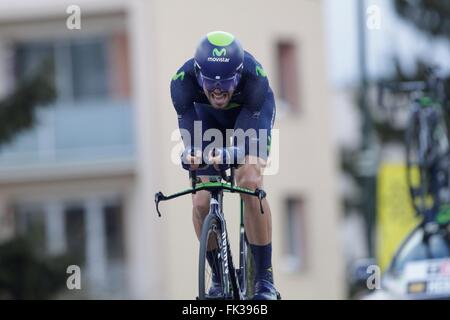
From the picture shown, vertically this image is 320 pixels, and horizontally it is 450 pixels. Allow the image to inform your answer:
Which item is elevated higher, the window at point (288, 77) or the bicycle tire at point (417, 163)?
the window at point (288, 77)

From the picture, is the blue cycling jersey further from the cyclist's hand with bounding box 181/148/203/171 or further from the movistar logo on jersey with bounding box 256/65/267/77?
the cyclist's hand with bounding box 181/148/203/171

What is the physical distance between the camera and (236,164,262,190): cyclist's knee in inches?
322

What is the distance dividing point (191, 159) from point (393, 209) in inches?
542

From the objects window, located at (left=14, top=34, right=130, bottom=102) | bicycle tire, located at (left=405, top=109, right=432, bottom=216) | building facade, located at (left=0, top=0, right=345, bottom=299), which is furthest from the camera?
window, located at (left=14, top=34, right=130, bottom=102)

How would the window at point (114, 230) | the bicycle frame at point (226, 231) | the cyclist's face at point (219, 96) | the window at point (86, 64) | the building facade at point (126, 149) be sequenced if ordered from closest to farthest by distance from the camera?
the cyclist's face at point (219, 96)
the bicycle frame at point (226, 231)
the building facade at point (126, 149)
the window at point (86, 64)
the window at point (114, 230)

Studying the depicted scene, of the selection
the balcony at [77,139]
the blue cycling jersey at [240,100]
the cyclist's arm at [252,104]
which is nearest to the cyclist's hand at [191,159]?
the blue cycling jersey at [240,100]

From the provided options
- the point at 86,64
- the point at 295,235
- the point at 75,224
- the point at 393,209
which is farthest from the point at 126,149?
the point at 393,209

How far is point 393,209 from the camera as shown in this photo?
69.7 feet

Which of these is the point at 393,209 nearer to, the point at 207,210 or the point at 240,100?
the point at 207,210

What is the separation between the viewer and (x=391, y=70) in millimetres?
36250

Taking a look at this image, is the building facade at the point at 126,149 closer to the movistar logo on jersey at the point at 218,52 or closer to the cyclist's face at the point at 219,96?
the cyclist's face at the point at 219,96

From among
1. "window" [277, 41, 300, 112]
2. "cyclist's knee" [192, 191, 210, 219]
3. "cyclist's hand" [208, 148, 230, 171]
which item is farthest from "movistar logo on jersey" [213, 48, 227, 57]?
"window" [277, 41, 300, 112]

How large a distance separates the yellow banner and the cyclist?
12316mm

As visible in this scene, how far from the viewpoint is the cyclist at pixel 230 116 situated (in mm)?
7633
